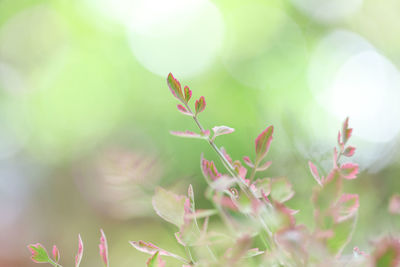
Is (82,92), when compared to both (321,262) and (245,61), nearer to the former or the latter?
(245,61)

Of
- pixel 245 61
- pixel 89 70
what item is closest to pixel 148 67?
pixel 89 70

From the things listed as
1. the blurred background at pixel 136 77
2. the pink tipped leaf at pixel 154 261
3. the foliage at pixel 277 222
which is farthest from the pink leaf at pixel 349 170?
the blurred background at pixel 136 77

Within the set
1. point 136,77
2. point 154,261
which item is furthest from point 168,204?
point 136,77

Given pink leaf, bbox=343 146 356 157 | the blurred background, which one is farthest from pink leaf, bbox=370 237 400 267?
the blurred background

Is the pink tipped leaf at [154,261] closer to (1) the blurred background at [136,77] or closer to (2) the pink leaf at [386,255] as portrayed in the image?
(2) the pink leaf at [386,255]

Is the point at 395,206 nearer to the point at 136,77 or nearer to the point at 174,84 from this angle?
the point at 174,84
